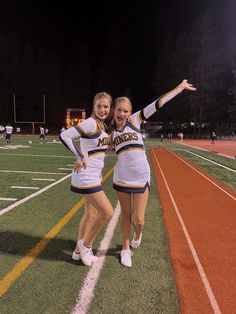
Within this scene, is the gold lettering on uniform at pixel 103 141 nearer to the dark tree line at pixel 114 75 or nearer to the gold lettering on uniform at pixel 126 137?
the gold lettering on uniform at pixel 126 137

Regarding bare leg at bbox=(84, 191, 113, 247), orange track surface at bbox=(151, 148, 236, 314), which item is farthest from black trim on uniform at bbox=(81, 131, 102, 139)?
orange track surface at bbox=(151, 148, 236, 314)

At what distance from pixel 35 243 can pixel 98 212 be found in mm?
1454

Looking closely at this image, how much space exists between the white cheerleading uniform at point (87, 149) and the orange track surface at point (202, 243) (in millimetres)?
1613

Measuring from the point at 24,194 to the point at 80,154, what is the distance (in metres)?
4.79

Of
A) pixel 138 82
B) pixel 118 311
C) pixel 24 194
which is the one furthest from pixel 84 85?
pixel 118 311

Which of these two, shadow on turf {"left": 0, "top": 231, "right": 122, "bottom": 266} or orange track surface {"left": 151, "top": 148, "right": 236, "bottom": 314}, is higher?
shadow on turf {"left": 0, "top": 231, "right": 122, "bottom": 266}

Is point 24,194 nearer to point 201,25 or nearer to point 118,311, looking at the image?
point 118,311

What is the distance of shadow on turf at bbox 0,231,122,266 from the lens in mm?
4383

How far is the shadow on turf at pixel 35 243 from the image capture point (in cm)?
438

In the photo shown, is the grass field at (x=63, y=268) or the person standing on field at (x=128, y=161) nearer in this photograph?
the grass field at (x=63, y=268)

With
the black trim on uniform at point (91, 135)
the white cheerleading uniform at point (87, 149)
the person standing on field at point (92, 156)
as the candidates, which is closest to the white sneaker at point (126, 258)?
the person standing on field at point (92, 156)

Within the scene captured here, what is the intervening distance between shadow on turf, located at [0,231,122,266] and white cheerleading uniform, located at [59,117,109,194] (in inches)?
45.2

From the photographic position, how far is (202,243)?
510 cm

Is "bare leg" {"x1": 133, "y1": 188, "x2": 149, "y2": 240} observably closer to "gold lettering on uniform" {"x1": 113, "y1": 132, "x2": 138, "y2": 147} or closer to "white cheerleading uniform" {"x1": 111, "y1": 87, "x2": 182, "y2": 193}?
"white cheerleading uniform" {"x1": 111, "y1": 87, "x2": 182, "y2": 193}
